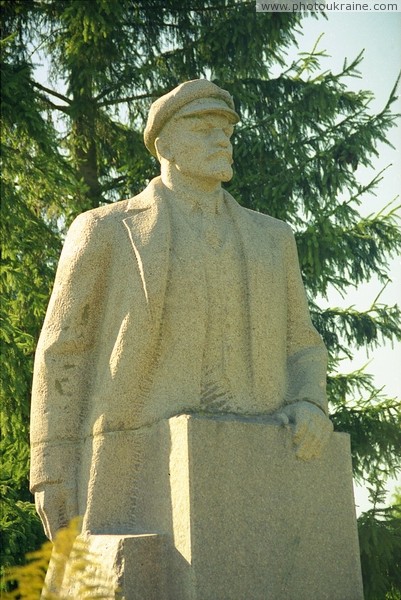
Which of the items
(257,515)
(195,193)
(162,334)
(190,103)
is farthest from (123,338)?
(190,103)

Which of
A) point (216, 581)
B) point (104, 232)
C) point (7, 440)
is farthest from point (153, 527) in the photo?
point (7, 440)

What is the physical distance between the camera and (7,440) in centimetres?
916

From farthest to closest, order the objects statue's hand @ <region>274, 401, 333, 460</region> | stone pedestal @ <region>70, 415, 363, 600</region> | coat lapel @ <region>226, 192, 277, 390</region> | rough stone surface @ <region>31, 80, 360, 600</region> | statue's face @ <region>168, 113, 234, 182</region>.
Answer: statue's face @ <region>168, 113, 234, 182</region>, coat lapel @ <region>226, 192, 277, 390</region>, statue's hand @ <region>274, 401, 333, 460</region>, rough stone surface @ <region>31, 80, 360, 600</region>, stone pedestal @ <region>70, 415, 363, 600</region>

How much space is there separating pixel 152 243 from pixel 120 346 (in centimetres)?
47

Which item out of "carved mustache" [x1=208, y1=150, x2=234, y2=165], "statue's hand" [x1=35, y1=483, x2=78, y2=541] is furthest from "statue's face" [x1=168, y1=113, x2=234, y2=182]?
"statue's hand" [x1=35, y1=483, x2=78, y2=541]

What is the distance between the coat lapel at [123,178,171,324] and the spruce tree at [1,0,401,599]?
432cm

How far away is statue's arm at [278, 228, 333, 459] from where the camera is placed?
457 cm

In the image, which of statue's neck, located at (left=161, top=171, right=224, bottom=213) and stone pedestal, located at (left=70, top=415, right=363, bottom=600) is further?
statue's neck, located at (left=161, top=171, right=224, bottom=213)

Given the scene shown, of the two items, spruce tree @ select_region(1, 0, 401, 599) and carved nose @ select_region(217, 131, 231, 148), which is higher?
spruce tree @ select_region(1, 0, 401, 599)

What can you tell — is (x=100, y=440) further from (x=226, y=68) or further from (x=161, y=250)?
(x=226, y=68)

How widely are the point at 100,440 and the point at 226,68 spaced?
6106 mm

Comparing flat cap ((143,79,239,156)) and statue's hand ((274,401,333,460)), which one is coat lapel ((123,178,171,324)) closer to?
flat cap ((143,79,239,156))

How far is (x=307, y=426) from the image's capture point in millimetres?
4562

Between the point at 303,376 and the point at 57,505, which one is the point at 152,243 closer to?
the point at 303,376
